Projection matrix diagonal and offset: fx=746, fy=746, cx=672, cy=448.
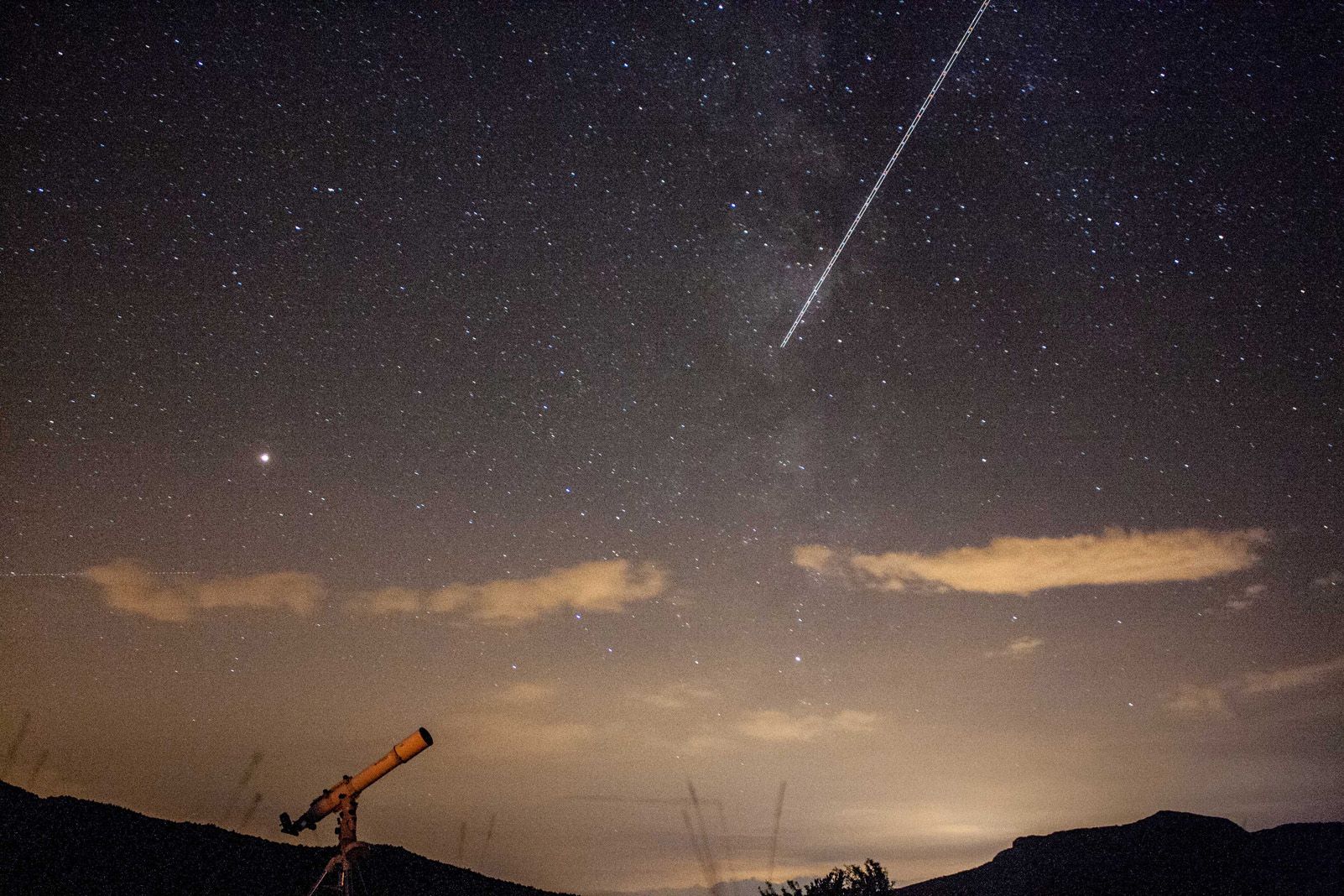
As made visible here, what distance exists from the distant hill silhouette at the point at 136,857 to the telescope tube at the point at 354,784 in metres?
11.5

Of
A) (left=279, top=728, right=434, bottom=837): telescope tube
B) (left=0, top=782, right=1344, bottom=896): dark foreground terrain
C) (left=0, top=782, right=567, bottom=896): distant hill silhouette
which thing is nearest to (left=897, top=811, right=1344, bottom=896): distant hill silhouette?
(left=0, top=782, right=1344, bottom=896): dark foreground terrain

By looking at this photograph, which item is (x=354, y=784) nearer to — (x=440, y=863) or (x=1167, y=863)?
(x=440, y=863)

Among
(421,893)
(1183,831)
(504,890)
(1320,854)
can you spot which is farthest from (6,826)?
(1320,854)

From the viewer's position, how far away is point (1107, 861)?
130 ft

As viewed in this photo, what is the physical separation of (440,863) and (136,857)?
11722mm

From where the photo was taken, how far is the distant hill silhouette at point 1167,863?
37.0 meters

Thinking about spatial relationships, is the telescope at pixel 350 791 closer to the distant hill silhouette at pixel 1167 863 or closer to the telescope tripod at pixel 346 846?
the telescope tripod at pixel 346 846

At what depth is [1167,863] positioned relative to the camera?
129 ft

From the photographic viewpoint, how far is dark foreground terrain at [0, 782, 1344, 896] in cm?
1752

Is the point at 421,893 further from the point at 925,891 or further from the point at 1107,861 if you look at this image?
the point at 1107,861

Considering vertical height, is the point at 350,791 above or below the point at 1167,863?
above

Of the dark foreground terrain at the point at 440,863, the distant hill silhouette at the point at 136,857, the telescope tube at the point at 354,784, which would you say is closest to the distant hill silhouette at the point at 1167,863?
the dark foreground terrain at the point at 440,863

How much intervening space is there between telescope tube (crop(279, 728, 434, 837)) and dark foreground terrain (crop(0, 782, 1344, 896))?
11.6 meters

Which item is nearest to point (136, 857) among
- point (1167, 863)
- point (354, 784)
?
point (354, 784)
